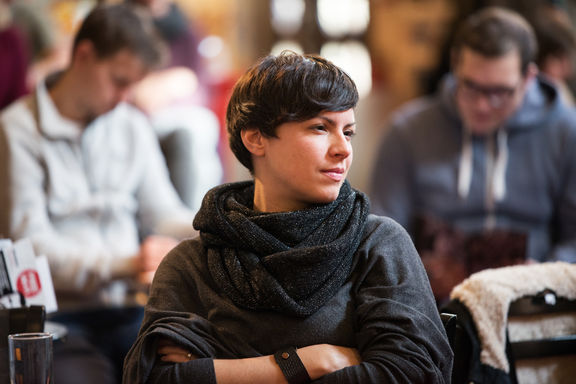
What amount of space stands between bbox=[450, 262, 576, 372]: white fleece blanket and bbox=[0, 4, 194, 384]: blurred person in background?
1092mm

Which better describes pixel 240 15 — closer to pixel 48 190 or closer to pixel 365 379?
pixel 48 190

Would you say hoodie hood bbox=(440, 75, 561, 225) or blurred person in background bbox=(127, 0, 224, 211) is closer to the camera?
hoodie hood bbox=(440, 75, 561, 225)

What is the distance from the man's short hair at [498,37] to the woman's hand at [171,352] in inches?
70.2

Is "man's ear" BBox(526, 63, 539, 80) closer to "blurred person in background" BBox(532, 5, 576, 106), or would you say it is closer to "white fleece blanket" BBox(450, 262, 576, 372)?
"blurred person in background" BBox(532, 5, 576, 106)

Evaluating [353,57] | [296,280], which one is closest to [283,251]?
[296,280]

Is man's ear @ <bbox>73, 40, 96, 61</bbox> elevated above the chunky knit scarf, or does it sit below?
above

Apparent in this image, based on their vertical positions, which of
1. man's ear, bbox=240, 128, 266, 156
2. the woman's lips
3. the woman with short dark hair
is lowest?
the woman with short dark hair

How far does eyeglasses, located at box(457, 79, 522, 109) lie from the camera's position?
2.82 m

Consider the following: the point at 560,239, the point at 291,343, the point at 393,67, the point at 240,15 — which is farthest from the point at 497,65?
the point at 240,15

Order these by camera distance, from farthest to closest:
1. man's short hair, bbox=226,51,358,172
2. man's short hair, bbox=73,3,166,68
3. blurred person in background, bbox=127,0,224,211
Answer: blurred person in background, bbox=127,0,224,211, man's short hair, bbox=73,3,166,68, man's short hair, bbox=226,51,358,172

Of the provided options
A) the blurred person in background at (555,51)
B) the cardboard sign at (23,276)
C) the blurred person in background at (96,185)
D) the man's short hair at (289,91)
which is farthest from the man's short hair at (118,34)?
the blurred person in background at (555,51)

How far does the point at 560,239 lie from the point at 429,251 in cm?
58

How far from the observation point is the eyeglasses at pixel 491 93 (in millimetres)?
2816

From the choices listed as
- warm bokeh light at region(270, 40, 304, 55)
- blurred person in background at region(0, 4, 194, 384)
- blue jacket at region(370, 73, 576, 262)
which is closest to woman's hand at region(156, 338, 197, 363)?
blurred person in background at region(0, 4, 194, 384)
